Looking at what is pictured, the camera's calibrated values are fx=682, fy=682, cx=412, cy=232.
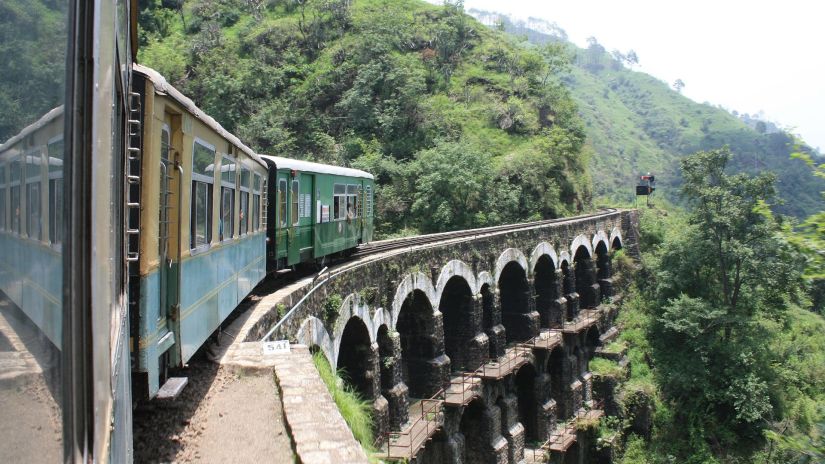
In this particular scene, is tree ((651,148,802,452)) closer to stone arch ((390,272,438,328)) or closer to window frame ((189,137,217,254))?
stone arch ((390,272,438,328))

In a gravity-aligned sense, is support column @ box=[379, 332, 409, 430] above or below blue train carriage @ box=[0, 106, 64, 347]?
below

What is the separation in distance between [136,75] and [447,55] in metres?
39.4

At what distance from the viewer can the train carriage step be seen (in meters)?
4.26

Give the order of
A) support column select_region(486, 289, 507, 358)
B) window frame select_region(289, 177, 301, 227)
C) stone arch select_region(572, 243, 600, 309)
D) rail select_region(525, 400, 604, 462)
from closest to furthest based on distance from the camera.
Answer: window frame select_region(289, 177, 301, 227)
support column select_region(486, 289, 507, 358)
rail select_region(525, 400, 604, 462)
stone arch select_region(572, 243, 600, 309)

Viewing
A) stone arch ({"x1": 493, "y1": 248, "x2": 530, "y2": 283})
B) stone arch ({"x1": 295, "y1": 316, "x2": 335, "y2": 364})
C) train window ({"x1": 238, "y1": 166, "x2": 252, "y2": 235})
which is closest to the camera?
train window ({"x1": 238, "y1": 166, "x2": 252, "y2": 235})

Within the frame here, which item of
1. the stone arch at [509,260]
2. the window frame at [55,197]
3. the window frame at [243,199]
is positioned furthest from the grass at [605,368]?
the window frame at [55,197]

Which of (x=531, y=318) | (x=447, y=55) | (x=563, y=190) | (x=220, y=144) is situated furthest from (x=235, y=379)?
(x=447, y=55)

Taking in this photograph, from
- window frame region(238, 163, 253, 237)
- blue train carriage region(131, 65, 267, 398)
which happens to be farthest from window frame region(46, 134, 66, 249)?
window frame region(238, 163, 253, 237)

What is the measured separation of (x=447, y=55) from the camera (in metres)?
41.8

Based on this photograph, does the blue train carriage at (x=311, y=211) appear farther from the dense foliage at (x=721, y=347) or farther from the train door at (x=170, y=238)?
the dense foliage at (x=721, y=347)

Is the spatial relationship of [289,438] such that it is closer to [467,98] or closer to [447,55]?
[467,98]

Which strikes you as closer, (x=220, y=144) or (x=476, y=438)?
(x=220, y=144)

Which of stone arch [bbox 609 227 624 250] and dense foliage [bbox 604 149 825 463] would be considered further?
stone arch [bbox 609 227 624 250]

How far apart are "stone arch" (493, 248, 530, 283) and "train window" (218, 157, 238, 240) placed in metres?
11.6
